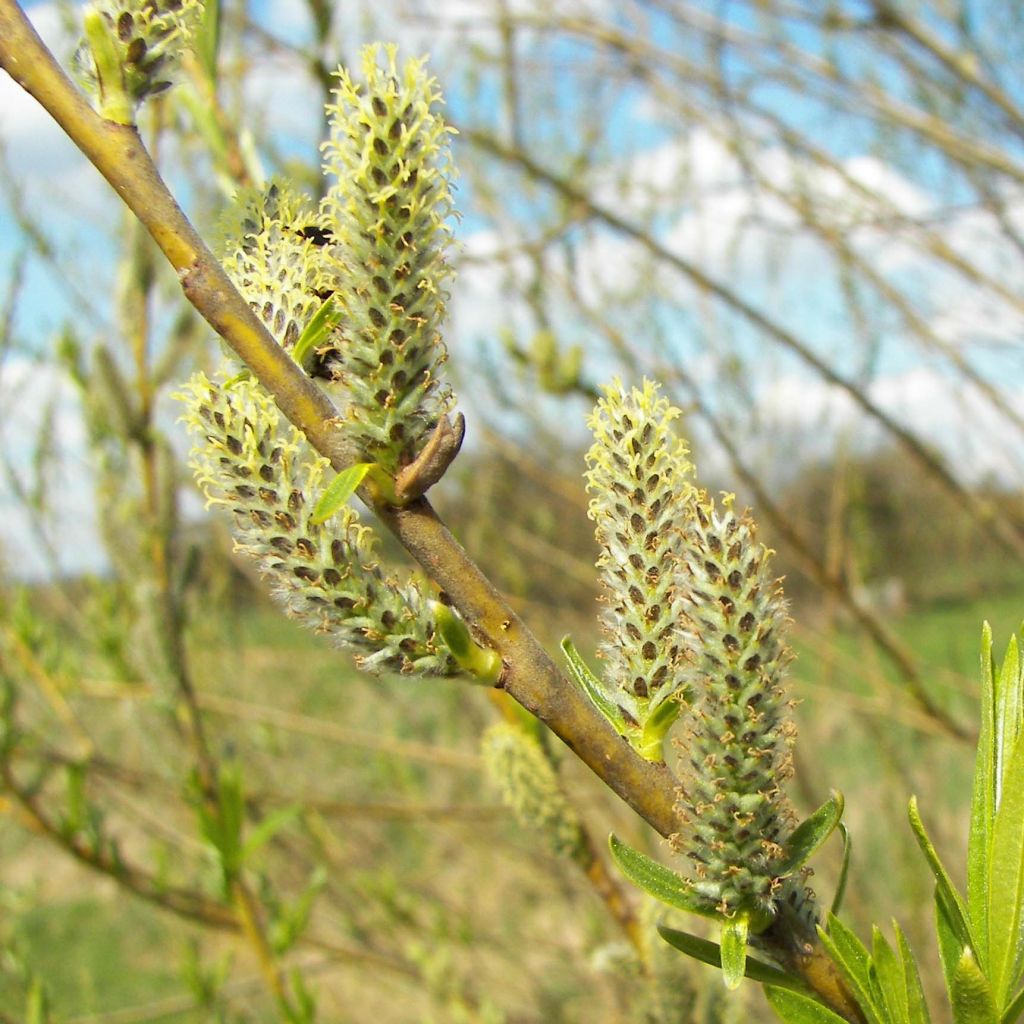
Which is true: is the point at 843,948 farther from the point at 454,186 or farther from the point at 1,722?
the point at 1,722

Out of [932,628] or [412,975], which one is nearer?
[412,975]

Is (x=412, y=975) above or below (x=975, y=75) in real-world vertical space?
below

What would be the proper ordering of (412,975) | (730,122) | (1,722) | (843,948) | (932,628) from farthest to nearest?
(932,628), (730,122), (412,975), (1,722), (843,948)

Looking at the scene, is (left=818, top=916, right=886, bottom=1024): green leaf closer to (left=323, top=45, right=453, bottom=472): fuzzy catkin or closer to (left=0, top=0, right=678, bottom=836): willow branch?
(left=0, top=0, right=678, bottom=836): willow branch

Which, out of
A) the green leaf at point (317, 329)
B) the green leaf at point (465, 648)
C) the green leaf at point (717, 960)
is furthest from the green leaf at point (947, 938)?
the green leaf at point (317, 329)

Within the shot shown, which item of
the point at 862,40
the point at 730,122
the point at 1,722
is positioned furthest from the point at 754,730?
the point at 862,40

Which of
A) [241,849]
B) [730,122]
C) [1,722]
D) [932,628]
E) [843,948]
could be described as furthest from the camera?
[932,628]

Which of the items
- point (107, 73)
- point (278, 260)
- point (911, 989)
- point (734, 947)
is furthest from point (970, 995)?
point (107, 73)
